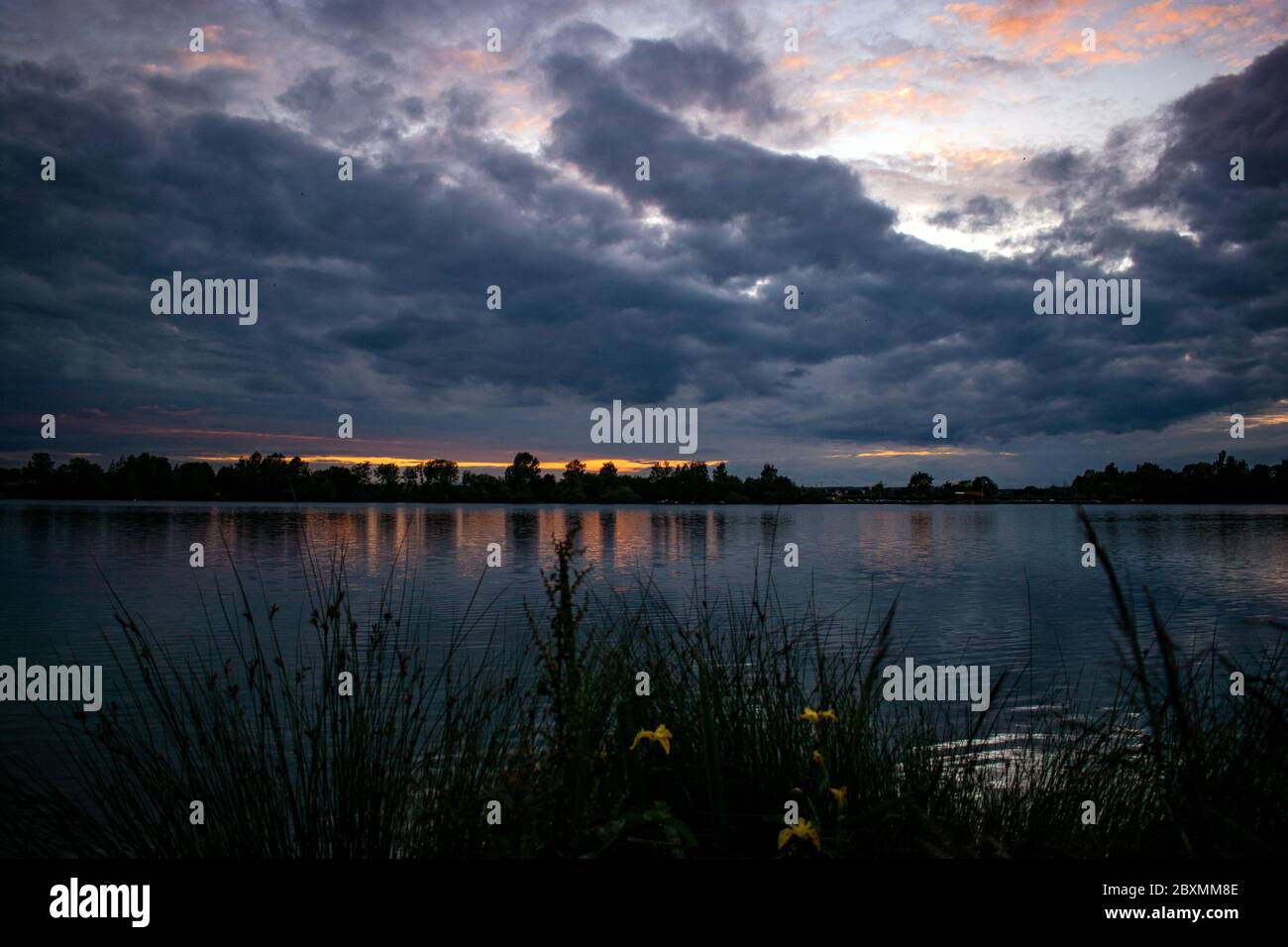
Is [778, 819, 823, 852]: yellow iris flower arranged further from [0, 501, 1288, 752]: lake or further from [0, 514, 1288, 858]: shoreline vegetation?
[0, 501, 1288, 752]: lake

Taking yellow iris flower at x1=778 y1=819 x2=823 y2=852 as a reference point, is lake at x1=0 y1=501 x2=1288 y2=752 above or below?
below

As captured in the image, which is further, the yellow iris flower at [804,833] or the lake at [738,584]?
the lake at [738,584]

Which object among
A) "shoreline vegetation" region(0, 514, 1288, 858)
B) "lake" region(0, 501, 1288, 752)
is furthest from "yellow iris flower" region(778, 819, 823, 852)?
"lake" region(0, 501, 1288, 752)

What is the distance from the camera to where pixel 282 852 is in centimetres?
361

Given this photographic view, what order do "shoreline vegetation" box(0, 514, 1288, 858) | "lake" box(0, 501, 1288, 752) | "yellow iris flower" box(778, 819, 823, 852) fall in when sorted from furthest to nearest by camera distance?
"lake" box(0, 501, 1288, 752), "shoreline vegetation" box(0, 514, 1288, 858), "yellow iris flower" box(778, 819, 823, 852)

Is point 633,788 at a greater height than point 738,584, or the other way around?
point 633,788

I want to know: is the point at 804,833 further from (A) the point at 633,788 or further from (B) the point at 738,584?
(B) the point at 738,584

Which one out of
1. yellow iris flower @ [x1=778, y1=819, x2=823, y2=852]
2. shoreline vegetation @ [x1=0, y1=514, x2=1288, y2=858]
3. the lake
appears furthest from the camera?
the lake

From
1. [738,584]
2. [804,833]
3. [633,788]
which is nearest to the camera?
[804,833]

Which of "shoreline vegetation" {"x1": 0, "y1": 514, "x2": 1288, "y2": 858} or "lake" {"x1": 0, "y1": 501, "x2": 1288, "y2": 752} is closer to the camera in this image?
"shoreline vegetation" {"x1": 0, "y1": 514, "x2": 1288, "y2": 858}

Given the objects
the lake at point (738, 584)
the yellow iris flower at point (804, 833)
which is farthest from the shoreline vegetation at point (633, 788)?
the lake at point (738, 584)

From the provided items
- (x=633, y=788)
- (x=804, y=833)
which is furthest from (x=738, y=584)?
(x=804, y=833)

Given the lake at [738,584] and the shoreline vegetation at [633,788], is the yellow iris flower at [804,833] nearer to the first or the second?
the shoreline vegetation at [633,788]
